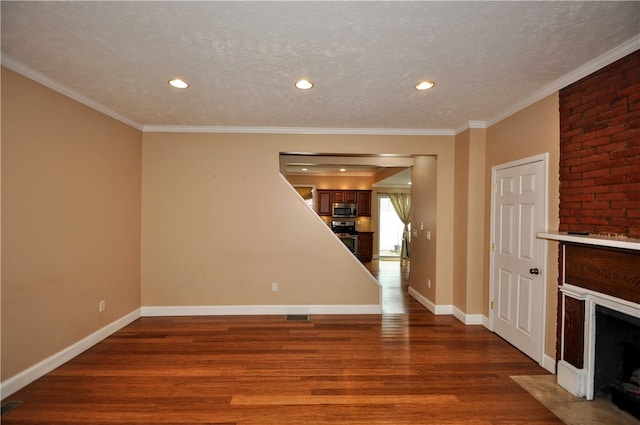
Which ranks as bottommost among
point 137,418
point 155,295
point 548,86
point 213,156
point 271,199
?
point 137,418

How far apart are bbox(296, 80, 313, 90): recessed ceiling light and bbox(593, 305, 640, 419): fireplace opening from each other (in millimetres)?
2907

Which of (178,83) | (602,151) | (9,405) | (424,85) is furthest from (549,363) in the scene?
(9,405)

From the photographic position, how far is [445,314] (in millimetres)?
4340

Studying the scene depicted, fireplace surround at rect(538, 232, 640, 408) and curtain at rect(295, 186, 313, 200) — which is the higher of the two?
curtain at rect(295, 186, 313, 200)

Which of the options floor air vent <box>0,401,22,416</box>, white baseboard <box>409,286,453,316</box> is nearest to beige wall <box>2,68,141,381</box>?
floor air vent <box>0,401,22,416</box>

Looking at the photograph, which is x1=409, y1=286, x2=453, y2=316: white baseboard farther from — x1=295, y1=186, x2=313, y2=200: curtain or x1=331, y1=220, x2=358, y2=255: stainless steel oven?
x1=295, y1=186, x2=313, y2=200: curtain

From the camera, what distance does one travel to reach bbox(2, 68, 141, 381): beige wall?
7.93ft

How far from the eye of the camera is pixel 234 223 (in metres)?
4.31

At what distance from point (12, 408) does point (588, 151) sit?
488 cm

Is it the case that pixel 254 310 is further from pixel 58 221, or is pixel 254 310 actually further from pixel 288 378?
pixel 58 221

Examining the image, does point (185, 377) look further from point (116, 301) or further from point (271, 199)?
point (271, 199)

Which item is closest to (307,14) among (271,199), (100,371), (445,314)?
(271,199)

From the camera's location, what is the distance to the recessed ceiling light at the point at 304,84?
2.73 metres

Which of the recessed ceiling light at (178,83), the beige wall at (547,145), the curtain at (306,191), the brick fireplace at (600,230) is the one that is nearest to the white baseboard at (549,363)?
the beige wall at (547,145)
